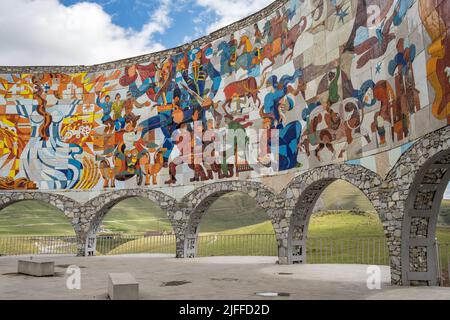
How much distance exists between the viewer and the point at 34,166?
68.1 ft

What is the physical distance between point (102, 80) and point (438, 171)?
57.0 ft

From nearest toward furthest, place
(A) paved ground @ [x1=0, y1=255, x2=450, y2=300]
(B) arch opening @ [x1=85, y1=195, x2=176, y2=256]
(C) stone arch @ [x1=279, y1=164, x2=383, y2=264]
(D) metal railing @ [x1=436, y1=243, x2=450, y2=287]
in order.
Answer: (A) paved ground @ [x1=0, y1=255, x2=450, y2=300] → (D) metal railing @ [x1=436, y1=243, x2=450, y2=287] → (C) stone arch @ [x1=279, y1=164, x2=383, y2=264] → (B) arch opening @ [x1=85, y1=195, x2=176, y2=256]

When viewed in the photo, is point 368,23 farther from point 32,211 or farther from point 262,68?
point 32,211

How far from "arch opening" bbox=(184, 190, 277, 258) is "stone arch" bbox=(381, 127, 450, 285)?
6058 millimetres

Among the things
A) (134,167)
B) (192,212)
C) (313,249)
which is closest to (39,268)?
(192,212)

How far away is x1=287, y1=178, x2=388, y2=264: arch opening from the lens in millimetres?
14383

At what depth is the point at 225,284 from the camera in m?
9.85

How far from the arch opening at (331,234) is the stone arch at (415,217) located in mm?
1124

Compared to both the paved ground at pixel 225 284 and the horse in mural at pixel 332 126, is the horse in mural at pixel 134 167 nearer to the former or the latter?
the paved ground at pixel 225 284

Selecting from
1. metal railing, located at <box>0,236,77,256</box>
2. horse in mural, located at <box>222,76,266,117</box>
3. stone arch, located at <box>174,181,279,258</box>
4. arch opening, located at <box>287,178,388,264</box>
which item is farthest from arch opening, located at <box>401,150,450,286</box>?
metal railing, located at <box>0,236,77,256</box>

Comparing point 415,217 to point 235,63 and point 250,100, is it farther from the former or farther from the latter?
point 235,63

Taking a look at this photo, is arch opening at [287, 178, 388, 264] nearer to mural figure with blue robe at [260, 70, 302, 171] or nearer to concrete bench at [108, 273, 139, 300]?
mural figure with blue robe at [260, 70, 302, 171]

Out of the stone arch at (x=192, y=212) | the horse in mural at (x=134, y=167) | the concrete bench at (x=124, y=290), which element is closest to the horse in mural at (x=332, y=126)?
the stone arch at (x=192, y=212)
